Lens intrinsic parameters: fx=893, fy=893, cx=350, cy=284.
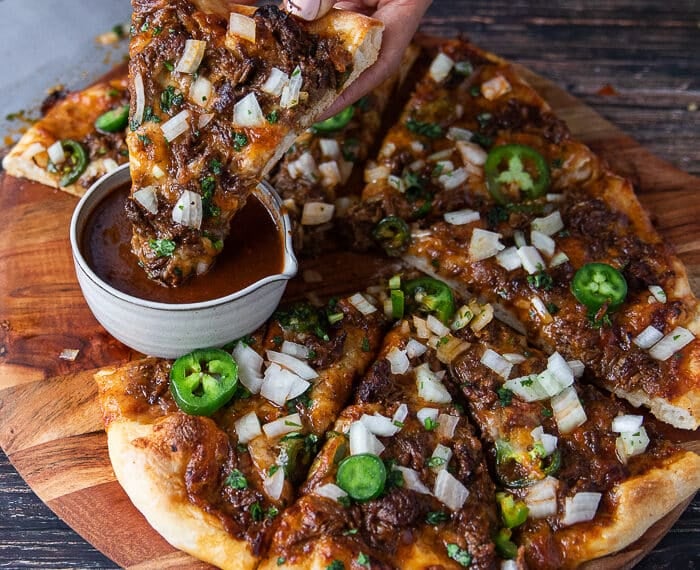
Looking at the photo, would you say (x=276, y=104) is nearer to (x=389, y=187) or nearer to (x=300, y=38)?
(x=300, y=38)

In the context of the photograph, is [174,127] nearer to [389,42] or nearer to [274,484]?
[389,42]

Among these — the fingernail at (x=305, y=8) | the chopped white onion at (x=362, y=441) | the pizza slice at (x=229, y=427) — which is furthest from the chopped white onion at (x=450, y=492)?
the fingernail at (x=305, y=8)

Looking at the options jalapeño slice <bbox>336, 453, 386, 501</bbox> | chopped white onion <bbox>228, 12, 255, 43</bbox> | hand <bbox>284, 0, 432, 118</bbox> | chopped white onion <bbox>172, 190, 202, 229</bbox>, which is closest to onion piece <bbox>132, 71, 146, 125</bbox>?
chopped white onion <bbox>172, 190, 202, 229</bbox>

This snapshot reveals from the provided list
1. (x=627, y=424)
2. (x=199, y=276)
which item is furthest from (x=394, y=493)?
(x=199, y=276)

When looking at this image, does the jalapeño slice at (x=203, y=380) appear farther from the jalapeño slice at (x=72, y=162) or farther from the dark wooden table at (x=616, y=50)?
the dark wooden table at (x=616, y=50)

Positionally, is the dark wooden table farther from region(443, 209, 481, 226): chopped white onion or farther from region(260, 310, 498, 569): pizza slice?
region(260, 310, 498, 569): pizza slice
